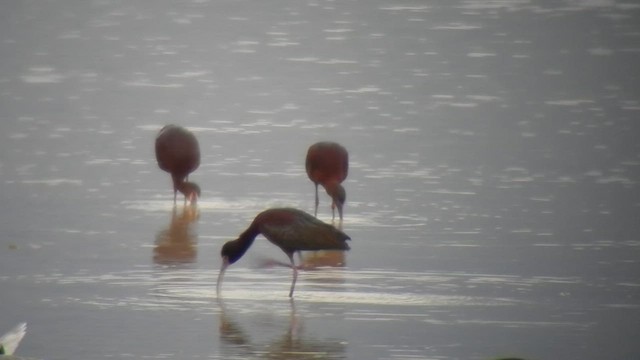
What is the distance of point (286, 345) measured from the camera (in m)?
7.05

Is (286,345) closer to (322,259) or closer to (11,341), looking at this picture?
(322,259)

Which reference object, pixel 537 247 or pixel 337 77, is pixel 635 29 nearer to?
pixel 337 77

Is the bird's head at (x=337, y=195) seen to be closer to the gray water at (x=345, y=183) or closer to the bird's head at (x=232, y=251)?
the gray water at (x=345, y=183)

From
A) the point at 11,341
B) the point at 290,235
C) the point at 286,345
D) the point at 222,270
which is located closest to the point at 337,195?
the point at 290,235

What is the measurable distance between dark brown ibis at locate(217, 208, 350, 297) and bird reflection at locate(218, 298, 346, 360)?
31.1 inches

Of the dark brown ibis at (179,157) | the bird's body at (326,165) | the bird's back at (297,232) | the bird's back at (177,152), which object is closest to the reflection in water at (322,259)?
the bird's back at (297,232)

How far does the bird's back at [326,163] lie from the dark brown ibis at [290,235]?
2.27m

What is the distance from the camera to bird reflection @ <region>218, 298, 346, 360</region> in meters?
6.89

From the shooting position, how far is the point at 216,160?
12273 millimetres

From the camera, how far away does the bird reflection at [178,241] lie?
891 cm

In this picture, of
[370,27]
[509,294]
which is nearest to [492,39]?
[370,27]

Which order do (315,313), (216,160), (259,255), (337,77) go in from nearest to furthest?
(315,313) → (259,255) → (216,160) → (337,77)

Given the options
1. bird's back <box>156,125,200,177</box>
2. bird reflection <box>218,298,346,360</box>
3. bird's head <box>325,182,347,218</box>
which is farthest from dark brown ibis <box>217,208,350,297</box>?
bird's back <box>156,125,200,177</box>

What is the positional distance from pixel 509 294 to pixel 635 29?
11.8 metres
